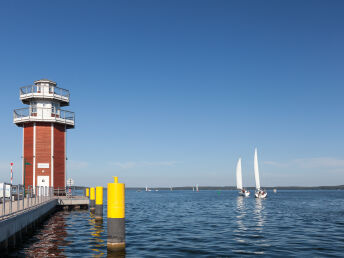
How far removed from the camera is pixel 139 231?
882 inches

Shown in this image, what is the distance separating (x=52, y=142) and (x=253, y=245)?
89.2ft

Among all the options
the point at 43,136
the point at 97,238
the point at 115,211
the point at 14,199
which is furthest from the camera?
the point at 43,136

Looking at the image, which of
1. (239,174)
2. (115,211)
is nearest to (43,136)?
(115,211)

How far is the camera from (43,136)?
3738 cm

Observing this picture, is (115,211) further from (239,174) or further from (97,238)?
(239,174)

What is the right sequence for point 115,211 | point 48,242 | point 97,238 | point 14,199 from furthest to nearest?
point 14,199, point 97,238, point 48,242, point 115,211

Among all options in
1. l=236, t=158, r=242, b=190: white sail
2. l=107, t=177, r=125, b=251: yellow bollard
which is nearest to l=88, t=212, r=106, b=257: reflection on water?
l=107, t=177, r=125, b=251: yellow bollard

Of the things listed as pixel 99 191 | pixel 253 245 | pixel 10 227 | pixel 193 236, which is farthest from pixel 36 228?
pixel 253 245

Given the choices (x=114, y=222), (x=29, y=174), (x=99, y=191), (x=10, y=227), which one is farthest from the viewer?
(x=29, y=174)

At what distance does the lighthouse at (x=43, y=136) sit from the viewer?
37000 millimetres

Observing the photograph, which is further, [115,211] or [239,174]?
[239,174]

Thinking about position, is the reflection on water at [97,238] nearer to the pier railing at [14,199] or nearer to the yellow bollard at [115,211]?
the yellow bollard at [115,211]

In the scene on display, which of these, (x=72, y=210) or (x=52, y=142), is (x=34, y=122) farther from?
(x=72, y=210)

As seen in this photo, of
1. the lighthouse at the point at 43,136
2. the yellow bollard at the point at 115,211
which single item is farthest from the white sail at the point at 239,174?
the yellow bollard at the point at 115,211
